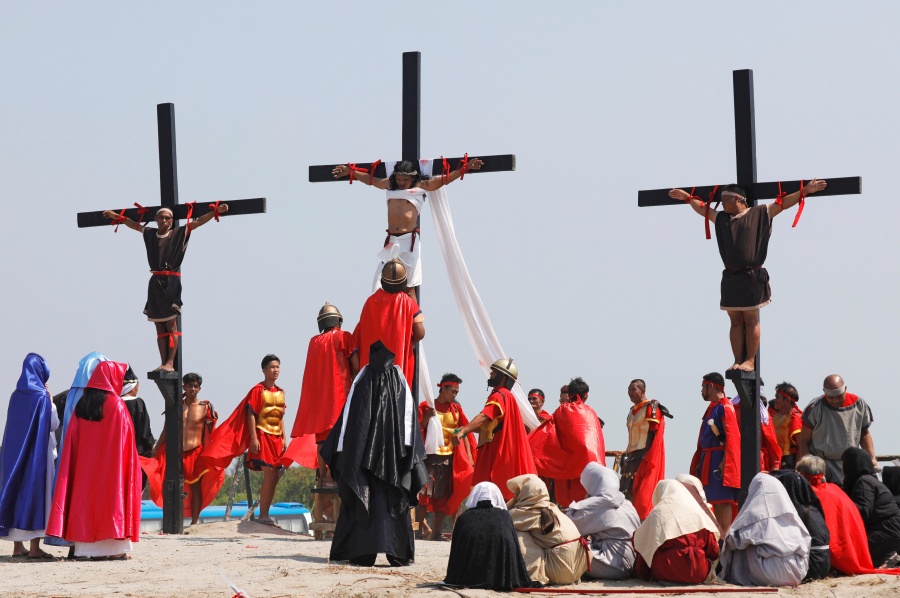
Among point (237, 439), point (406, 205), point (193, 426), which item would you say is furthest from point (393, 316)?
point (193, 426)

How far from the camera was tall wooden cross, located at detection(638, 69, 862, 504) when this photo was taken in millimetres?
11477

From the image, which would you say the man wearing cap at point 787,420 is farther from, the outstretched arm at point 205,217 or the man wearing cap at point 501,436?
the outstretched arm at point 205,217

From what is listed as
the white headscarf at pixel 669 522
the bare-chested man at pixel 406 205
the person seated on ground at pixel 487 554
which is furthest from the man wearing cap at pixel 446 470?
the person seated on ground at pixel 487 554

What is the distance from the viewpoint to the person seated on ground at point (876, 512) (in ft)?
35.4

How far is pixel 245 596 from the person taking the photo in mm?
8344

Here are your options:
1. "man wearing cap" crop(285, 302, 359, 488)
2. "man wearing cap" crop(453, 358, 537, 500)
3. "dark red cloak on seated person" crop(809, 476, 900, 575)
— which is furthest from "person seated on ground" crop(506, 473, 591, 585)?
"man wearing cap" crop(285, 302, 359, 488)

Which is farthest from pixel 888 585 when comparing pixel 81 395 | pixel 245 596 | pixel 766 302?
pixel 81 395

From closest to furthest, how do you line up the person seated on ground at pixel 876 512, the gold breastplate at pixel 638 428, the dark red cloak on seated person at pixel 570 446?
the person seated on ground at pixel 876 512
the dark red cloak on seated person at pixel 570 446
the gold breastplate at pixel 638 428

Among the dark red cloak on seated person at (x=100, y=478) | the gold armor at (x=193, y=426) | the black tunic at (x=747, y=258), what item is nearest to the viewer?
the dark red cloak on seated person at (x=100, y=478)

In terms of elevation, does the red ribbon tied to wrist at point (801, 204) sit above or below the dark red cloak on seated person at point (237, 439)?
above

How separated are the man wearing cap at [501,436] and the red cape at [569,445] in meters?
0.96

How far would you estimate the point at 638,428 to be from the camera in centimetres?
1412

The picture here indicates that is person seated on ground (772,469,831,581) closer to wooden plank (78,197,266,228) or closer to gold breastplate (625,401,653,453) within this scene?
gold breastplate (625,401,653,453)

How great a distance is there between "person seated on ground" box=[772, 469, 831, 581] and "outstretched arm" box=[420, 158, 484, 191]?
400 cm
